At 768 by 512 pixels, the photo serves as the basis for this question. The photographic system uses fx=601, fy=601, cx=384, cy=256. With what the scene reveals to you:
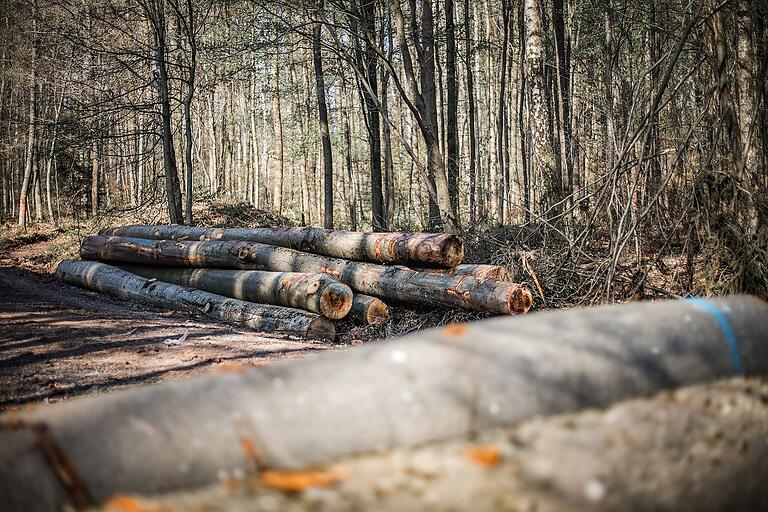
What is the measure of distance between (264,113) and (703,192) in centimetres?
3274

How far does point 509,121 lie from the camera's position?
28391 millimetres

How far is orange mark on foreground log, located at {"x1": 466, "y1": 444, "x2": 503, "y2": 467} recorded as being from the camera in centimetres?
139

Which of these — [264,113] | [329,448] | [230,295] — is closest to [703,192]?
[329,448]

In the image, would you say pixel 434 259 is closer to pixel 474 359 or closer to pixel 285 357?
pixel 285 357

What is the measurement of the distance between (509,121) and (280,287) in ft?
73.3

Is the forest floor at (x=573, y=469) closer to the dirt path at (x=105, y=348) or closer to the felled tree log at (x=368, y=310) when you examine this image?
the dirt path at (x=105, y=348)

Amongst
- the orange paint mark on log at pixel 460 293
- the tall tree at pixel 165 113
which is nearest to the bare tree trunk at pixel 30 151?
the tall tree at pixel 165 113

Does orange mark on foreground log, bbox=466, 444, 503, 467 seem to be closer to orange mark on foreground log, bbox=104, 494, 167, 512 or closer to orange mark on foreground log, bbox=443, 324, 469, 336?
orange mark on foreground log, bbox=443, 324, 469, 336

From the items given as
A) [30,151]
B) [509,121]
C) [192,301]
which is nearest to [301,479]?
[192,301]

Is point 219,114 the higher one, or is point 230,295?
point 219,114

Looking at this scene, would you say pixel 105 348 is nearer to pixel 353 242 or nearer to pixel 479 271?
pixel 353 242

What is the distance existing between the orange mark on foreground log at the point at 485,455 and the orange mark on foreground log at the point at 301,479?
31 cm

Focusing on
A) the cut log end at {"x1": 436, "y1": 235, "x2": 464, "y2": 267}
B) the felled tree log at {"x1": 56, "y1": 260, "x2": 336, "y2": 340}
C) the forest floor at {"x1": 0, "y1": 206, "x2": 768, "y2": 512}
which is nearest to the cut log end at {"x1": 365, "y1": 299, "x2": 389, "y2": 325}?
the felled tree log at {"x1": 56, "y1": 260, "x2": 336, "y2": 340}

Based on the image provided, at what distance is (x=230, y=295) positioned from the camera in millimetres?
9391
